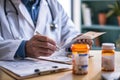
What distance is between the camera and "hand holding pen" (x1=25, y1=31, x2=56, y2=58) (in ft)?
4.66

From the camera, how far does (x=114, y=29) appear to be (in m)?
4.13

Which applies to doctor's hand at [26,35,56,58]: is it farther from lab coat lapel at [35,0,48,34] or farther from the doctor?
lab coat lapel at [35,0,48,34]

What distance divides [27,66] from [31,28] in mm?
500

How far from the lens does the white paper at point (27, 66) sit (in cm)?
119

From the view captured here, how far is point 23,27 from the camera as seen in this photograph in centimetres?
171

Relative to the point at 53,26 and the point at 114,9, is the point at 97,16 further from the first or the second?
the point at 53,26

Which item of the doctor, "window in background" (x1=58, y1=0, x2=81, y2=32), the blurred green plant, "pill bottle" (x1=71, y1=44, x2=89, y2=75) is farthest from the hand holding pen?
the blurred green plant

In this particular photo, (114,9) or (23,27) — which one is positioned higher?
(114,9)

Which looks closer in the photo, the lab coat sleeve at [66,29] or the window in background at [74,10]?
the lab coat sleeve at [66,29]

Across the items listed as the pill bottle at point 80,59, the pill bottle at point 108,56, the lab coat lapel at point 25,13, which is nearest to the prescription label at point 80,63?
the pill bottle at point 80,59

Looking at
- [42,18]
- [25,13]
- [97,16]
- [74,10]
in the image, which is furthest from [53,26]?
[97,16]

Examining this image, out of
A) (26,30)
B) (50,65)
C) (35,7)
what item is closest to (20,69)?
(50,65)

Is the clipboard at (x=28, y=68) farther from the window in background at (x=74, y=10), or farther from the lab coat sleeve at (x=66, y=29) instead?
the window in background at (x=74, y=10)

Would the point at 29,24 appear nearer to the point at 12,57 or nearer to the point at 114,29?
the point at 12,57
